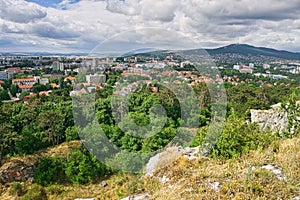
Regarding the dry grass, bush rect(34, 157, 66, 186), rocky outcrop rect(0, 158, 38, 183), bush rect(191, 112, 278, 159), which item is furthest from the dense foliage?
the dry grass

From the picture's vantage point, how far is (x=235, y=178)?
9.90 ft

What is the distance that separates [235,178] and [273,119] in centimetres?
511

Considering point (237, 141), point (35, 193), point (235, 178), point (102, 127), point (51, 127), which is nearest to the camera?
point (235, 178)

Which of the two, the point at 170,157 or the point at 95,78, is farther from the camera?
the point at 95,78

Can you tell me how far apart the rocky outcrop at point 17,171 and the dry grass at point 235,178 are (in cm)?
895

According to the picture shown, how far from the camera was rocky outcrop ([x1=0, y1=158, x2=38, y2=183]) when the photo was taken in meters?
10.9

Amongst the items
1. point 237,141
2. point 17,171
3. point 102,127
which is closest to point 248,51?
point 102,127

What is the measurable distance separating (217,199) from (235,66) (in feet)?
144

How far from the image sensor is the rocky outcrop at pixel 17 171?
10.9 m

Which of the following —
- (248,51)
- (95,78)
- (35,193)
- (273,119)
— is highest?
(248,51)

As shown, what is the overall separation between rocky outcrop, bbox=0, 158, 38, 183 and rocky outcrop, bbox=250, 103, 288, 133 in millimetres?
9651

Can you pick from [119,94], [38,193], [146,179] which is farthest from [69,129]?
[146,179]

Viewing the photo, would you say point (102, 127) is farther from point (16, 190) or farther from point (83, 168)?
point (16, 190)

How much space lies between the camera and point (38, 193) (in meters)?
9.56
